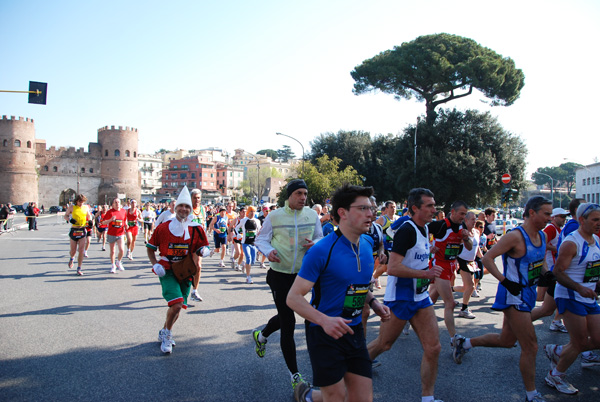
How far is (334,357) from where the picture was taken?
103 inches

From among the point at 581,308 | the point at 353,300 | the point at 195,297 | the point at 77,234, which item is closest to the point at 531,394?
A: the point at 581,308

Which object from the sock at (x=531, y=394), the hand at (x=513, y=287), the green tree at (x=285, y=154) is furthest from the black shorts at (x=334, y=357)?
the green tree at (x=285, y=154)

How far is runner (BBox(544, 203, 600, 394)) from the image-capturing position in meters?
4.05

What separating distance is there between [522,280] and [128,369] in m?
3.88

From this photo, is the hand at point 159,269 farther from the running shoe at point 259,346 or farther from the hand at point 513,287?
the hand at point 513,287

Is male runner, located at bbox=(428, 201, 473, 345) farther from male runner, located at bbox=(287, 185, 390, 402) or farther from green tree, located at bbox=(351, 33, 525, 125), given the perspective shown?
green tree, located at bbox=(351, 33, 525, 125)

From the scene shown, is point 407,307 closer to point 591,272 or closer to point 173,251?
point 591,272

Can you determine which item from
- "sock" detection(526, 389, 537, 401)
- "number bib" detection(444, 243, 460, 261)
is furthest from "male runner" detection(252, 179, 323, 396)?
"number bib" detection(444, 243, 460, 261)

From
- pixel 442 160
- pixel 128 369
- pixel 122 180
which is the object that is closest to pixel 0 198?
pixel 122 180

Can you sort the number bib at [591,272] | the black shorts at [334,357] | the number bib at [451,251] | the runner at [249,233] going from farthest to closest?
the runner at [249,233], the number bib at [451,251], the number bib at [591,272], the black shorts at [334,357]

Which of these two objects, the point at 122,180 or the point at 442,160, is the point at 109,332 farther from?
the point at 122,180

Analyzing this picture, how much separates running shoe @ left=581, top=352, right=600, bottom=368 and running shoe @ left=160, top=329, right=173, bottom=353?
4.52 m

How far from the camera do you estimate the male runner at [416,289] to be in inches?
141

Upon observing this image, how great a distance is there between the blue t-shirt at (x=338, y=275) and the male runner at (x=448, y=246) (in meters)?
2.34
